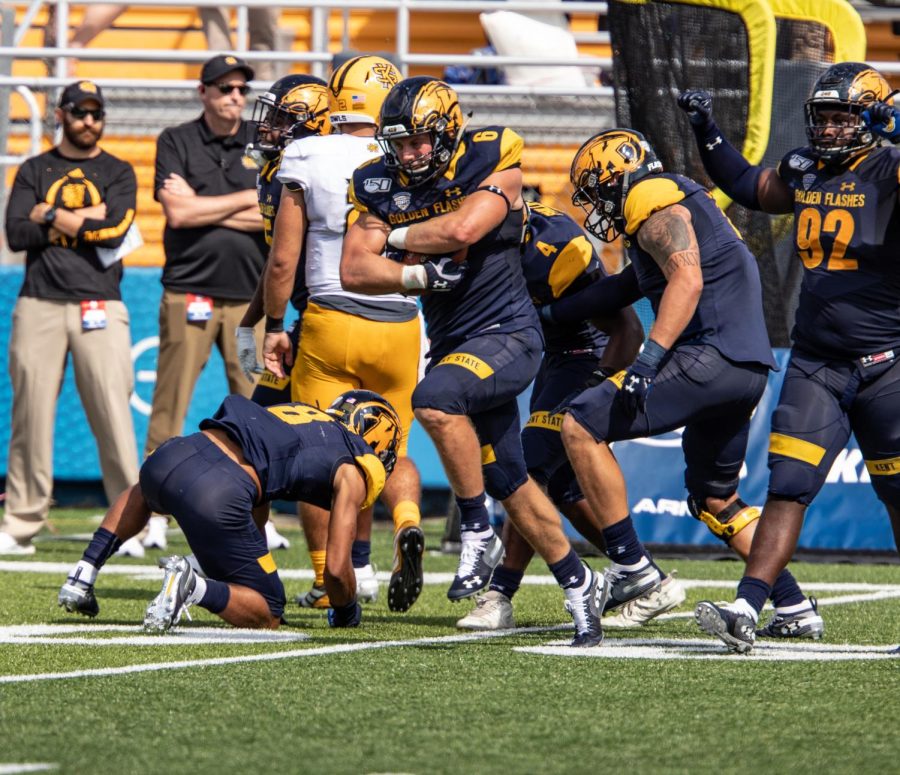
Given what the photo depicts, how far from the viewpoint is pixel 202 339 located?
29.0 ft

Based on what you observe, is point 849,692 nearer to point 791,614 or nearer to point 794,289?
point 791,614

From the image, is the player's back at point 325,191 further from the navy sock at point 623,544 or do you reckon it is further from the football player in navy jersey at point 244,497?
the navy sock at point 623,544

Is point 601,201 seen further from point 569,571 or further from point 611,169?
point 569,571

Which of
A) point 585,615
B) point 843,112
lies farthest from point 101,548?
point 843,112

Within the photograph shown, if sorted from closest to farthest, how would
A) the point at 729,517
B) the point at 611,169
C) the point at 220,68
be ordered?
the point at 611,169
the point at 729,517
the point at 220,68

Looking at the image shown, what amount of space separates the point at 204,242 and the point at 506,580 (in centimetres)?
353

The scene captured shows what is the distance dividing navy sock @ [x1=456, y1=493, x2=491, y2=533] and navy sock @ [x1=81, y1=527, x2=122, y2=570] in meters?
1.18

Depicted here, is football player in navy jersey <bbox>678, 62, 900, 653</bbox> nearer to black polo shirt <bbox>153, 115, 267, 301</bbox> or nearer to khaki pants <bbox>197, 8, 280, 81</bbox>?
black polo shirt <bbox>153, 115, 267, 301</bbox>

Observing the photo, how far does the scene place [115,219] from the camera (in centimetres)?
864

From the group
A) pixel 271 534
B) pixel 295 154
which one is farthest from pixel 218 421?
pixel 271 534

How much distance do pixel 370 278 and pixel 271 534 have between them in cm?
349

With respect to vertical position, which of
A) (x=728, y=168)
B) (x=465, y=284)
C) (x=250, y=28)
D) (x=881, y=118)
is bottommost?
(x=465, y=284)

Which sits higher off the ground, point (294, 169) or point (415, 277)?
point (294, 169)

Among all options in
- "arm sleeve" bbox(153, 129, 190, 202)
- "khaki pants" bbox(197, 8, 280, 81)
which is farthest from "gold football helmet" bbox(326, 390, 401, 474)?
"khaki pants" bbox(197, 8, 280, 81)
